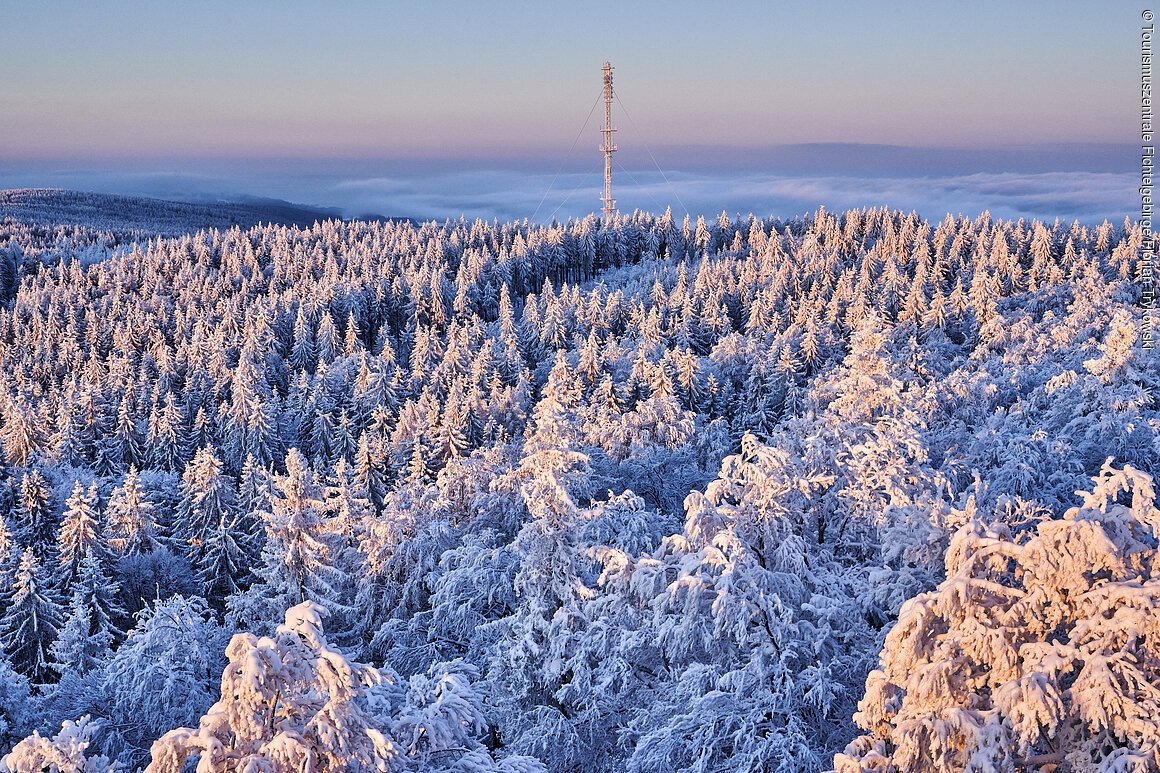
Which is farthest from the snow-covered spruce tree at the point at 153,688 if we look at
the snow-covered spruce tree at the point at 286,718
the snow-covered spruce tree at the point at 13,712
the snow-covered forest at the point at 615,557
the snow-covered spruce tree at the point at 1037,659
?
the snow-covered spruce tree at the point at 1037,659

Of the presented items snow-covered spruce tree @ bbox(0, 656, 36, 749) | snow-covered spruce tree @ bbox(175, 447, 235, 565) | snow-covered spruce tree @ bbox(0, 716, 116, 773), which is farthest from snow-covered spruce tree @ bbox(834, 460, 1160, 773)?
snow-covered spruce tree @ bbox(175, 447, 235, 565)

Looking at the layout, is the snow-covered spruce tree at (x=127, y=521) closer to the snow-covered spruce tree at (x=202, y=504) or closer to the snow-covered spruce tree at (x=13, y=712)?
the snow-covered spruce tree at (x=202, y=504)

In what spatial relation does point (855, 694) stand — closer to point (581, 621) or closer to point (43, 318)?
point (581, 621)

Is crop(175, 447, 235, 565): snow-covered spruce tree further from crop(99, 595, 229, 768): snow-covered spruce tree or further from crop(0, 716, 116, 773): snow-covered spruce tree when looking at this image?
crop(0, 716, 116, 773): snow-covered spruce tree

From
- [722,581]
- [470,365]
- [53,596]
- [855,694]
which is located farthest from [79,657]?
[470,365]

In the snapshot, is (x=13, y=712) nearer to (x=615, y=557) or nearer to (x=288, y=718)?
(x=615, y=557)

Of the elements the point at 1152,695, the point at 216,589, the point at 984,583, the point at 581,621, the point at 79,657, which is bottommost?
the point at 216,589
